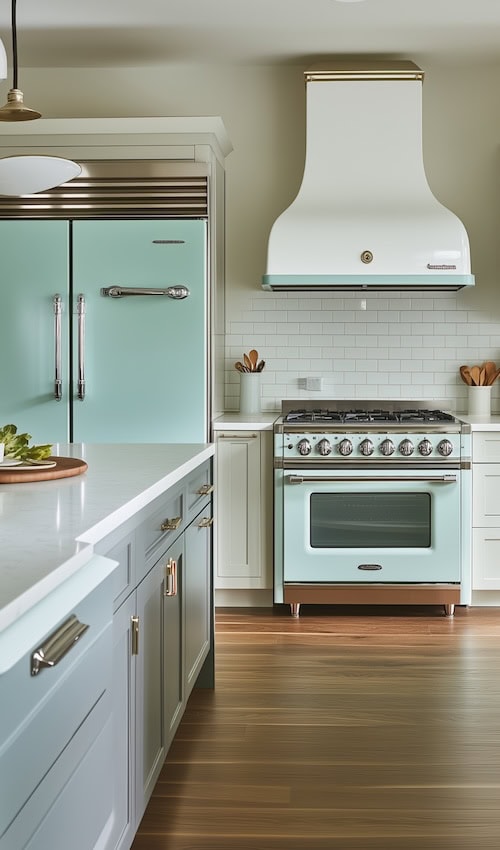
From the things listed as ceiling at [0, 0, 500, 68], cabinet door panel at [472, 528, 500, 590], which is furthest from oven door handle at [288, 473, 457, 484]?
ceiling at [0, 0, 500, 68]

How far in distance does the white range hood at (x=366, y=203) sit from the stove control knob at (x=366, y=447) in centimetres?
81

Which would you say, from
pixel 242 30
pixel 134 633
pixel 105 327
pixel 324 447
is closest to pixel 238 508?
pixel 324 447

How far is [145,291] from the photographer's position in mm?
4695

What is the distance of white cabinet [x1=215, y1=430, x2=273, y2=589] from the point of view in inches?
189

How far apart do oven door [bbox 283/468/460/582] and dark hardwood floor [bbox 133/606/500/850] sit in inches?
12.1

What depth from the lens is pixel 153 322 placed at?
4.72m

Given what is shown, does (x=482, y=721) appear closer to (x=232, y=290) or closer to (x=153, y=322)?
(x=153, y=322)

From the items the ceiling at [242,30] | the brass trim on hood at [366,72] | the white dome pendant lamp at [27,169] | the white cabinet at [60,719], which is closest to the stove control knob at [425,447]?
the brass trim on hood at [366,72]

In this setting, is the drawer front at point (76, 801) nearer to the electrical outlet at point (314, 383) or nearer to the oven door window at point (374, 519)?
the oven door window at point (374, 519)

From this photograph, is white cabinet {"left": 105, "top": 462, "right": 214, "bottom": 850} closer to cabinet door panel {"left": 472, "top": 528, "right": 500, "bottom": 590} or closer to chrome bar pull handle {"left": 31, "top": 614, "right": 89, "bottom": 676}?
chrome bar pull handle {"left": 31, "top": 614, "right": 89, "bottom": 676}

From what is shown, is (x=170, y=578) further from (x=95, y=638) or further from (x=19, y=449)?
(x=95, y=638)

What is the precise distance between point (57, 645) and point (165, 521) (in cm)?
120

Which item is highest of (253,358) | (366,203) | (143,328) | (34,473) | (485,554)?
(366,203)

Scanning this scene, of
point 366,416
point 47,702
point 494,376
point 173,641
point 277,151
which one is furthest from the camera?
point 277,151
